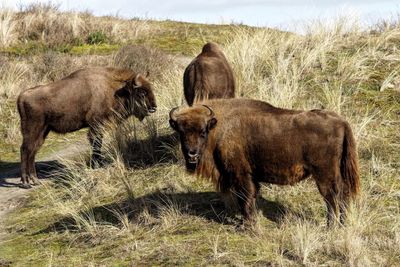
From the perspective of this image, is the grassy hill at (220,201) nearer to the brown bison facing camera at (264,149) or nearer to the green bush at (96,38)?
the brown bison facing camera at (264,149)

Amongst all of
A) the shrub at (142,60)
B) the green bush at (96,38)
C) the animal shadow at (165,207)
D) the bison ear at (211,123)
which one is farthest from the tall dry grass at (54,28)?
the bison ear at (211,123)

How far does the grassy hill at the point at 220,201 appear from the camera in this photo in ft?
25.1

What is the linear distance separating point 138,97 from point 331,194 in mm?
5249

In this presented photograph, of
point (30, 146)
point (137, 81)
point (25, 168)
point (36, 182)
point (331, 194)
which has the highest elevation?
point (137, 81)

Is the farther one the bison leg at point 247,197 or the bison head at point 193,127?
the bison leg at point 247,197

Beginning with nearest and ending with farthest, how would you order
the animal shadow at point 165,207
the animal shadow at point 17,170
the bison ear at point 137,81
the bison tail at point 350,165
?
the bison tail at point 350,165, the animal shadow at point 165,207, the animal shadow at point 17,170, the bison ear at point 137,81

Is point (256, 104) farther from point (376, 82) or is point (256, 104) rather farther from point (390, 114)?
point (376, 82)

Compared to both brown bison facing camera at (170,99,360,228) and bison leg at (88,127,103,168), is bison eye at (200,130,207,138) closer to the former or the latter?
brown bison facing camera at (170,99,360,228)

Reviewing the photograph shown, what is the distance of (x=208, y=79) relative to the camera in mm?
11391

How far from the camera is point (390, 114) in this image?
1235cm

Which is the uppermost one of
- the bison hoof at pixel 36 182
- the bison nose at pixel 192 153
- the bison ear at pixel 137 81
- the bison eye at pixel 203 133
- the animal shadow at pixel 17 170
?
the bison eye at pixel 203 133

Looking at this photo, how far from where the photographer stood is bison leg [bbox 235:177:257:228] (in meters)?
Result: 8.42

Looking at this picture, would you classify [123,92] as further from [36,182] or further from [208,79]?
[36,182]

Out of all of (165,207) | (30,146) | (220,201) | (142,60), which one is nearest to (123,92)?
(30,146)
